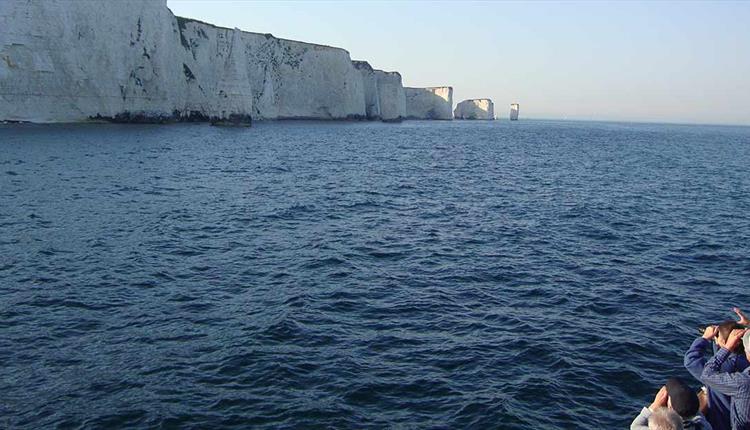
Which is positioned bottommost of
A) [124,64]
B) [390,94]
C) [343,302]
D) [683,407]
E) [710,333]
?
[343,302]

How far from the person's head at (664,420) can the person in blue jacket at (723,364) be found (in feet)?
4.12

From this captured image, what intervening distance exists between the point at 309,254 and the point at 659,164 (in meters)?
53.7

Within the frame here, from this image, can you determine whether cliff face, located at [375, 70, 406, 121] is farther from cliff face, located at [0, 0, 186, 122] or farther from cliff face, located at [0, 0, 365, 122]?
cliff face, located at [0, 0, 186, 122]

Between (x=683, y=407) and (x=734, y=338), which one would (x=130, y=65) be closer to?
(x=734, y=338)

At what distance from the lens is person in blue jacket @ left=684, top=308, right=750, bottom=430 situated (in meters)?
6.03

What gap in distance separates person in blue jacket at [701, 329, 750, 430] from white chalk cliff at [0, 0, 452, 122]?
70.3 meters

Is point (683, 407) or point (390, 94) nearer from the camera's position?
point (683, 407)

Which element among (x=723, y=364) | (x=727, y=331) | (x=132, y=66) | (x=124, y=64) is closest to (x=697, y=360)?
(x=723, y=364)

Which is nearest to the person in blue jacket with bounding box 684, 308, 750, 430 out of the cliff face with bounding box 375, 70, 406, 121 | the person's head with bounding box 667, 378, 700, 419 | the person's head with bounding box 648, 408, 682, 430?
the person's head with bounding box 667, 378, 700, 419

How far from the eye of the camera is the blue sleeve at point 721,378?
5.80 meters

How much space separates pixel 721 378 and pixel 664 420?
1.38 meters

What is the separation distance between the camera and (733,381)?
580cm

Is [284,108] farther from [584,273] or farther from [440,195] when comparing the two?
[584,273]

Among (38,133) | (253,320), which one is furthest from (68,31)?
(253,320)
